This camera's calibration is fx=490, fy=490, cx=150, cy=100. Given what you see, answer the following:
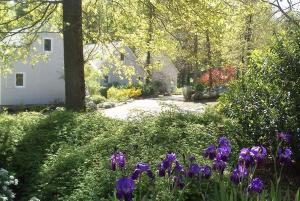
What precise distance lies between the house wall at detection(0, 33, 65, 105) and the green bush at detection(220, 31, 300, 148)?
33.0m

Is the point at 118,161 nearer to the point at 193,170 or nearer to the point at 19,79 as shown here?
the point at 193,170

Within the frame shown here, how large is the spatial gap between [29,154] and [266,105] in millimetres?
3717

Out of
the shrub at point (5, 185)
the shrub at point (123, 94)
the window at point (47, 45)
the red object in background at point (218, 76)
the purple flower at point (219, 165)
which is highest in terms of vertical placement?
the window at point (47, 45)

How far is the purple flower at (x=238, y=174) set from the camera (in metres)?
3.88

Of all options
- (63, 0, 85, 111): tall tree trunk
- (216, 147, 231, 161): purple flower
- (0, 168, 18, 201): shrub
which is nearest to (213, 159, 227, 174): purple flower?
(216, 147, 231, 161): purple flower

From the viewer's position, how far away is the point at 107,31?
46.7ft

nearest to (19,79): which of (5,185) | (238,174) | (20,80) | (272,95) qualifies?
(20,80)

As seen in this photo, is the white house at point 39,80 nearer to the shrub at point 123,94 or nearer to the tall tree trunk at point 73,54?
the shrub at point 123,94

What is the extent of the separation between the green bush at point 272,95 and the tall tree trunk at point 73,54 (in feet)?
13.6

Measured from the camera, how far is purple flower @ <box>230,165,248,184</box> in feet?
12.7

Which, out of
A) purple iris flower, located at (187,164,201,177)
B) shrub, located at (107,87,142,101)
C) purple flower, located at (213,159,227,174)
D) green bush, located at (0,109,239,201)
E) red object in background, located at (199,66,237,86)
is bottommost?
shrub, located at (107,87,142,101)

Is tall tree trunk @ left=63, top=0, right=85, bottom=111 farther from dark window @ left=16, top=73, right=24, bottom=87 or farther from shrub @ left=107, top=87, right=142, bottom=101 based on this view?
shrub @ left=107, top=87, right=142, bottom=101

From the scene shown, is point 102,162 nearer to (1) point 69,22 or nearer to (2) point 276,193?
(2) point 276,193

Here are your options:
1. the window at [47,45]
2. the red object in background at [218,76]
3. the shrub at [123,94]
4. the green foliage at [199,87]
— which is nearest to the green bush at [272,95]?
the red object in background at [218,76]
